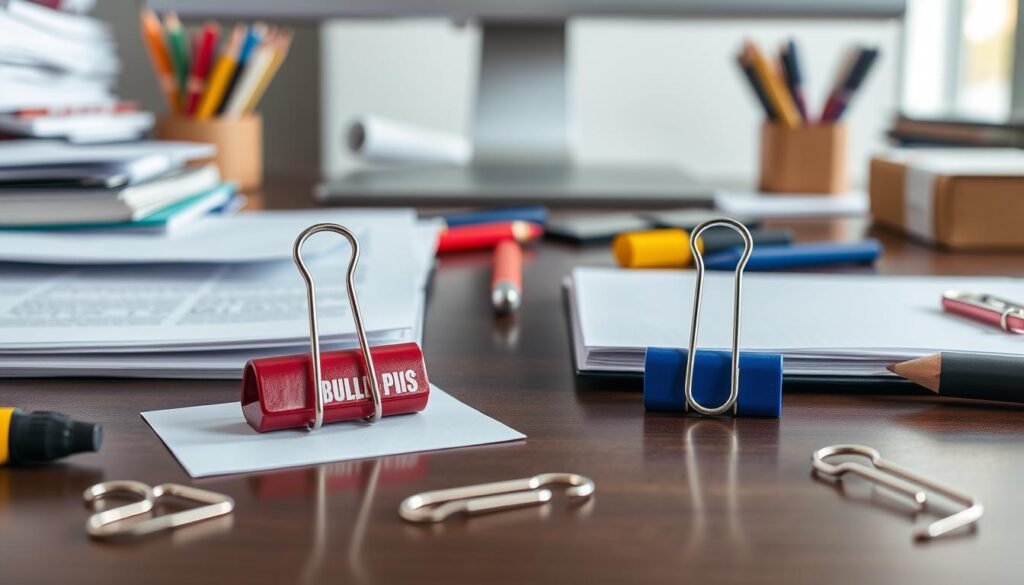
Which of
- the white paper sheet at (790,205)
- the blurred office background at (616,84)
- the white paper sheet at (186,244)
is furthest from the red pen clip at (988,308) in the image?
the blurred office background at (616,84)

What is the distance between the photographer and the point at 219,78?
122 centimetres

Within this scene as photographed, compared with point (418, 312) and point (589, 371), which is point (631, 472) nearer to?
point (589, 371)

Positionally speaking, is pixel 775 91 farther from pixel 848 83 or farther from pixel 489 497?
pixel 489 497

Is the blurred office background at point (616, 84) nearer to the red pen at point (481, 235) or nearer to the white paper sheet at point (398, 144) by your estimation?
the white paper sheet at point (398, 144)

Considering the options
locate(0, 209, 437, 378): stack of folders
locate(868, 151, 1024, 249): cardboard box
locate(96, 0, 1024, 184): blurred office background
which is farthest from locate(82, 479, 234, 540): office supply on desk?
locate(96, 0, 1024, 184): blurred office background

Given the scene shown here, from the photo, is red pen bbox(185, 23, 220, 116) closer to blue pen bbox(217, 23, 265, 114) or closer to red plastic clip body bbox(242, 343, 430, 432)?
blue pen bbox(217, 23, 265, 114)

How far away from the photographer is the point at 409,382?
0.43m

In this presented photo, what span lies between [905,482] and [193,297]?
15.2 inches

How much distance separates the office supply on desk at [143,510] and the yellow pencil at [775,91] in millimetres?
988

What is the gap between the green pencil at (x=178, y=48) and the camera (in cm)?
121

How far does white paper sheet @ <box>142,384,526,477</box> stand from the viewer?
1.26 ft

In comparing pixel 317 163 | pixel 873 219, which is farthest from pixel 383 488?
pixel 317 163

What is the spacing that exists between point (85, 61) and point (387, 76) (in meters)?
0.87

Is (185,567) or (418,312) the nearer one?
(185,567)
